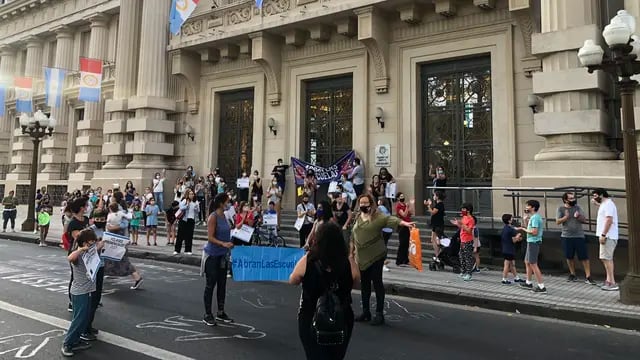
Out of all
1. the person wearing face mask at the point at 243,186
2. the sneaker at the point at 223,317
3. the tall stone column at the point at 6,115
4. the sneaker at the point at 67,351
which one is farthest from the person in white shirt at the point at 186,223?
the tall stone column at the point at 6,115

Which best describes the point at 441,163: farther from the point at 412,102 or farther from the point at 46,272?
the point at 46,272

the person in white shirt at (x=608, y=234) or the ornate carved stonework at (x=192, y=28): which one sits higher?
the ornate carved stonework at (x=192, y=28)

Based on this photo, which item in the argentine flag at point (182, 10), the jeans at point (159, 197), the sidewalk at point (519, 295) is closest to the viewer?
the sidewalk at point (519, 295)

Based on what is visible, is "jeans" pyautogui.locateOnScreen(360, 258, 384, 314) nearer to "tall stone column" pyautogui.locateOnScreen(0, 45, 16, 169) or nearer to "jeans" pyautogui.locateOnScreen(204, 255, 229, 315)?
"jeans" pyautogui.locateOnScreen(204, 255, 229, 315)

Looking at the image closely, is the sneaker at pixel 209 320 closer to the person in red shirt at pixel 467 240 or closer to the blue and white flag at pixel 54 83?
the person in red shirt at pixel 467 240

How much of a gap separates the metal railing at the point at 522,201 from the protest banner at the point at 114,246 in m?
8.45

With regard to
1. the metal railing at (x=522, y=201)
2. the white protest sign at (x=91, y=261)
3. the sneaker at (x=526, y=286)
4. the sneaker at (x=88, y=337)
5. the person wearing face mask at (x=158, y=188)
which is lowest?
the sneaker at (x=88, y=337)

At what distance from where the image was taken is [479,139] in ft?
52.1

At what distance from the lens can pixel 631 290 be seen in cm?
777

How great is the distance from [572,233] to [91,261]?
906 cm

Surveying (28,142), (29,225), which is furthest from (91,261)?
(28,142)

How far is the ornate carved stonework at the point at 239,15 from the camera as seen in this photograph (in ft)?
64.7

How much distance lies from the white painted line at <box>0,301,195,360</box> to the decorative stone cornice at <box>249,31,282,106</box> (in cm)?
1432

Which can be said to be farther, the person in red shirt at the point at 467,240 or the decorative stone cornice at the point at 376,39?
the decorative stone cornice at the point at 376,39
